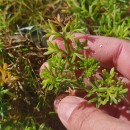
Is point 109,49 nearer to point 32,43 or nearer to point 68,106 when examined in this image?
point 68,106

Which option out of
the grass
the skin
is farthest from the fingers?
the grass

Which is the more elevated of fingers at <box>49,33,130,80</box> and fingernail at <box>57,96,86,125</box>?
fingers at <box>49,33,130,80</box>

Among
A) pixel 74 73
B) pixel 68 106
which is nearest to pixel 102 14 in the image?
pixel 74 73

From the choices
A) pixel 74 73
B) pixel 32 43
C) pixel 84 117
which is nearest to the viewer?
pixel 84 117

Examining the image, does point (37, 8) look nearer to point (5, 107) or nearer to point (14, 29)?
point (14, 29)

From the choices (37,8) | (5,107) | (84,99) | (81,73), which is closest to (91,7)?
(37,8)

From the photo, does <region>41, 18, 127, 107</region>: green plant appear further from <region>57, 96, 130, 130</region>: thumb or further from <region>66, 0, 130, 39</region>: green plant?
<region>66, 0, 130, 39</region>: green plant

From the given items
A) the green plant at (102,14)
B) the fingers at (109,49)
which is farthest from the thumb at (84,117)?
the green plant at (102,14)
